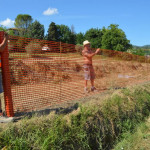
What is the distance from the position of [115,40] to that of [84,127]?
33.9 metres

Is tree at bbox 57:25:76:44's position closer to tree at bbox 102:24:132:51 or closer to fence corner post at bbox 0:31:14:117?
tree at bbox 102:24:132:51

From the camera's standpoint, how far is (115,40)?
35719 millimetres

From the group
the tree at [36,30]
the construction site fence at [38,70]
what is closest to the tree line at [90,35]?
the tree at [36,30]

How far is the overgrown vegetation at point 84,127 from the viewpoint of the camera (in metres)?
3.03

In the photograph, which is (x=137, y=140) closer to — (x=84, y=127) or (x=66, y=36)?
(x=84, y=127)

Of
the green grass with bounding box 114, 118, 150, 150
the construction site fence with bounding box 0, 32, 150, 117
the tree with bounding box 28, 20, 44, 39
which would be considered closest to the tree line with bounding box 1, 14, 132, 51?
the tree with bounding box 28, 20, 44, 39

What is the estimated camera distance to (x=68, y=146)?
3391mm

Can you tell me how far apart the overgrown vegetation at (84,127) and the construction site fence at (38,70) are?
33.6 inches

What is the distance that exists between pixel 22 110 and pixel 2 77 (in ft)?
3.17

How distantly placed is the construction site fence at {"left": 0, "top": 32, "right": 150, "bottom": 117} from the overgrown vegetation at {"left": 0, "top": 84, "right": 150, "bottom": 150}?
85 cm

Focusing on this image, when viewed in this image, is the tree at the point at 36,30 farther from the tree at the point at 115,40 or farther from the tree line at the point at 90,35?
the tree at the point at 115,40

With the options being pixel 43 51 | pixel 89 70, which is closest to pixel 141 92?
pixel 89 70

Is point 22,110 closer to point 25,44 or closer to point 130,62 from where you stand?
point 25,44

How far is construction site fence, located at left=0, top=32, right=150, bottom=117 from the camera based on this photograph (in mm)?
4145
